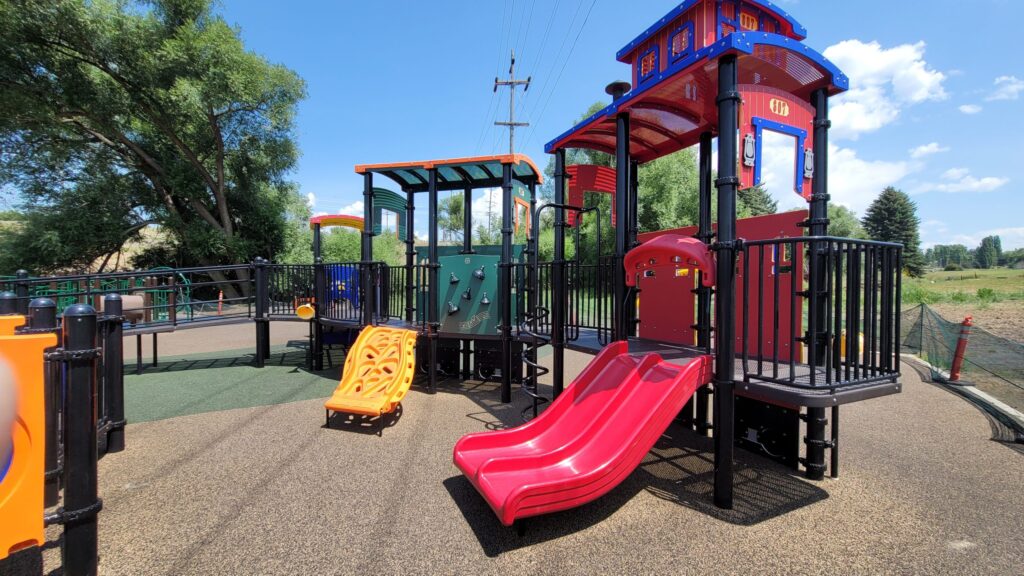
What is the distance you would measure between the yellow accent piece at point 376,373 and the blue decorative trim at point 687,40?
446 centimetres

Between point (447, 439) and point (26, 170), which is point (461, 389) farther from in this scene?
point (26, 170)

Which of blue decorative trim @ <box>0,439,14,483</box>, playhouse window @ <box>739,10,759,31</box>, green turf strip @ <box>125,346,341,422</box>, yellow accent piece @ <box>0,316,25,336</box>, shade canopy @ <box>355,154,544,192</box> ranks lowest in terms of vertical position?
green turf strip @ <box>125,346,341,422</box>

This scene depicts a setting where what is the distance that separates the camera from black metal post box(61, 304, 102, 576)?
7.39 feet

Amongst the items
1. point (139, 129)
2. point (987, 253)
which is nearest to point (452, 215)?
point (139, 129)

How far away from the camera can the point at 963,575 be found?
96.9 inches

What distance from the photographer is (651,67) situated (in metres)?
4.52

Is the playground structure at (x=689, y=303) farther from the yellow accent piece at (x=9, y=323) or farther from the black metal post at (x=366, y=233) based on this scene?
the yellow accent piece at (x=9, y=323)

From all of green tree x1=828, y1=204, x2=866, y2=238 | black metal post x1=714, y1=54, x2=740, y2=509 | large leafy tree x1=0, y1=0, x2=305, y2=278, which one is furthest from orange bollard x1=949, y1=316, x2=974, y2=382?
green tree x1=828, y1=204, x2=866, y2=238

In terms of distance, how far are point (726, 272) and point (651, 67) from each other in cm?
251

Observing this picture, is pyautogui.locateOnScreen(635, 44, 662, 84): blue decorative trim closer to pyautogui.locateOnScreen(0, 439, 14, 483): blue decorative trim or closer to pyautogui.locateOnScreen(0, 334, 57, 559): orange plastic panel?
pyautogui.locateOnScreen(0, 334, 57, 559): orange plastic panel

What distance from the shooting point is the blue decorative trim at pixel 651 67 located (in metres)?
4.40

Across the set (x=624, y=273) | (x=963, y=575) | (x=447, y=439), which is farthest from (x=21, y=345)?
(x=963, y=575)

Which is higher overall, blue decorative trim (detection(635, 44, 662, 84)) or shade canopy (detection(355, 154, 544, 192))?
blue decorative trim (detection(635, 44, 662, 84))

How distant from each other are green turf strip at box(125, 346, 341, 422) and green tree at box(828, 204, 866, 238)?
51622 mm
